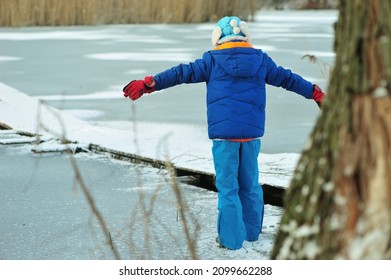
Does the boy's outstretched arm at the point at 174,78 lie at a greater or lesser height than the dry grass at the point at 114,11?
greater

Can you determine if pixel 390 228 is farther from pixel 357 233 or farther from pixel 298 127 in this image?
pixel 298 127

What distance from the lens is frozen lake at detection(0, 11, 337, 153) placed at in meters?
6.13

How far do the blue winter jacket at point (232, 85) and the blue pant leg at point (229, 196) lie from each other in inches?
2.1

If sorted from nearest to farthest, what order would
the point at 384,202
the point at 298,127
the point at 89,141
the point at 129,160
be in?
the point at 384,202, the point at 129,160, the point at 89,141, the point at 298,127

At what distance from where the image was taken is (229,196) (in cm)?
319

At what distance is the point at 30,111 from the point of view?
20.5 ft

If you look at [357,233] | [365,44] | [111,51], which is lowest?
[111,51]

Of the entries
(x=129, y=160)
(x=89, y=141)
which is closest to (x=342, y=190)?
(x=129, y=160)

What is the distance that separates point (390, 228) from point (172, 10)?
1380 centimetres

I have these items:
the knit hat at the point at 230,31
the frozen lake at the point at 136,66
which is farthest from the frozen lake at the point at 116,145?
the knit hat at the point at 230,31

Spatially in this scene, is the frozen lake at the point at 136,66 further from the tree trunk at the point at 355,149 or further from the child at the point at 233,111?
the tree trunk at the point at 355,149

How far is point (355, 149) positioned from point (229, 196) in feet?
5.55

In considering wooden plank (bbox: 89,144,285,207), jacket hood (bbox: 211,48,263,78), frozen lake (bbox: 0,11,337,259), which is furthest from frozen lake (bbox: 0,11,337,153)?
wooden plank (bbox: 89,144,285,207)

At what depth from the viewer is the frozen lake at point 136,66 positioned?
241 inches
